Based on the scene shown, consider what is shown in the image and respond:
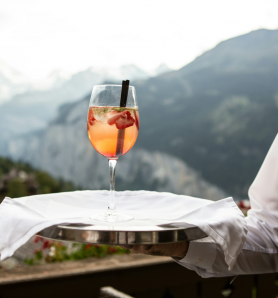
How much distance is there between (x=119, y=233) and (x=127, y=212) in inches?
12.1

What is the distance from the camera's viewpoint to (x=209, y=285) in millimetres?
2363

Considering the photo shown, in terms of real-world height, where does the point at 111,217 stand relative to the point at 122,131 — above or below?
below

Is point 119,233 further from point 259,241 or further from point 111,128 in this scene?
point 259,241

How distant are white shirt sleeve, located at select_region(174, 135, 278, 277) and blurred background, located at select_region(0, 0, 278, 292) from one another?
441 inches

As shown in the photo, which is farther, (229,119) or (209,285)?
(229,119)

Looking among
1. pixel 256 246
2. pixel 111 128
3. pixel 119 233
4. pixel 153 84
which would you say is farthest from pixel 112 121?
pixel 153 84

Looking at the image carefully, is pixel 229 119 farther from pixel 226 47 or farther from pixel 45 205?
pixel 45 205

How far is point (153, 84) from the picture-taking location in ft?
63.3

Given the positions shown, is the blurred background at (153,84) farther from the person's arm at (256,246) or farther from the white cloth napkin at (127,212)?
the white cloth napkin at (127,212)

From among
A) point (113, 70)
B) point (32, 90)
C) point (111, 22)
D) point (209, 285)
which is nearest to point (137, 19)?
point (111, 22)

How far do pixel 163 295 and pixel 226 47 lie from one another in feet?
65.4

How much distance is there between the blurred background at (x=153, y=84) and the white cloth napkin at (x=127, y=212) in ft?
37.2

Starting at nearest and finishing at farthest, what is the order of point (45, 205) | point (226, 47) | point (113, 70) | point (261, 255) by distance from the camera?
point (45, 205), point (261, 255), point (113, 70), point (226, 47)

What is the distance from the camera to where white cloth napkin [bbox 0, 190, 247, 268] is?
75cm
